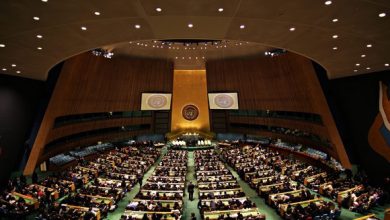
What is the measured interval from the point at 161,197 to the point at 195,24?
335 inches

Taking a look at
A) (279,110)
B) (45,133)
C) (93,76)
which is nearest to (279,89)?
(279,110)

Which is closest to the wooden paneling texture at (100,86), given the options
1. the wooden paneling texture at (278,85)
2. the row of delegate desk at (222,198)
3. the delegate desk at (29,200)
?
the delegate desk at (29,200)

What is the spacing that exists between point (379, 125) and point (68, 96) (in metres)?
21.1

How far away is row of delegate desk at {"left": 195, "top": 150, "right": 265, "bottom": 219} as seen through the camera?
10625 millimetres

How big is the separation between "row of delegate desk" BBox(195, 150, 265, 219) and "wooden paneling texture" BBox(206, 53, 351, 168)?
27.5ft

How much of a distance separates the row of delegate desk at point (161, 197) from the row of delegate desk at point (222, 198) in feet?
3.90

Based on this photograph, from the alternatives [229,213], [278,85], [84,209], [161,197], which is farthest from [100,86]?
[229,213]

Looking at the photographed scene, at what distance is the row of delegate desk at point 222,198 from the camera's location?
34.9 ft

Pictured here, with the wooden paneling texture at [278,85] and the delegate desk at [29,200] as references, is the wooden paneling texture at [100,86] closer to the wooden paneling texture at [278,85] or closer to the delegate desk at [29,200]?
the delegate desk at [29,200]

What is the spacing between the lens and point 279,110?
25078 millimetres

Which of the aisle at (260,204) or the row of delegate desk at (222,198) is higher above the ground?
the row of delegate desk at (222,198)

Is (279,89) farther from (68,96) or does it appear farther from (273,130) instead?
(68,96)

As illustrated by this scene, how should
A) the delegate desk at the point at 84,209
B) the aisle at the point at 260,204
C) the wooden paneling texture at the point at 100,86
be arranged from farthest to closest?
1. the wooden paneling texture at the point at 100,86
2. the aisle at the point at 260,204
3. the delegate desk at the point at 84,209

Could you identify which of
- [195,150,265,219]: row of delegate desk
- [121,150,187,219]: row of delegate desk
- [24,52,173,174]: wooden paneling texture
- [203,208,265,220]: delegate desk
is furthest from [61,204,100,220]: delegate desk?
[24,52,173,174]: wooden paneling texture
